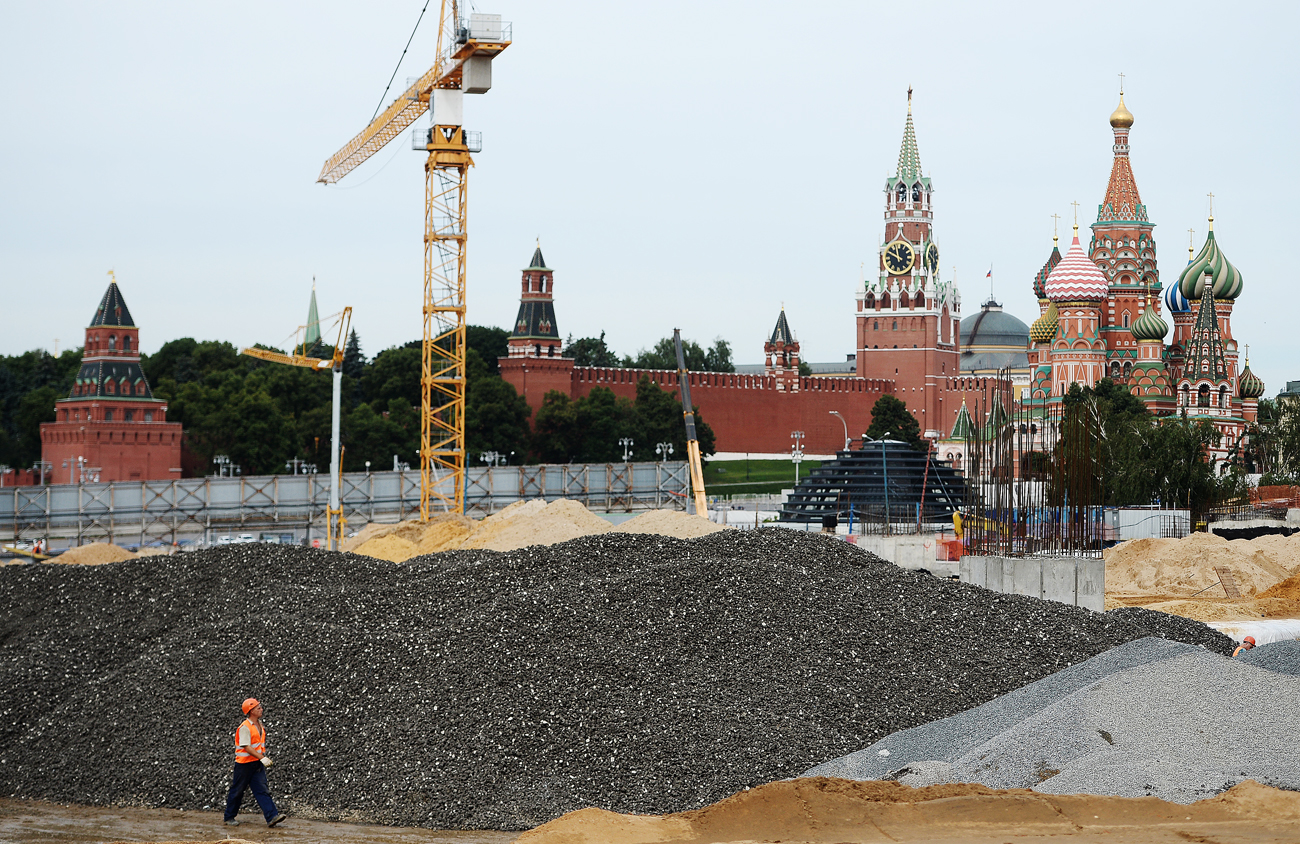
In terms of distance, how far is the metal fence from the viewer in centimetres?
5034

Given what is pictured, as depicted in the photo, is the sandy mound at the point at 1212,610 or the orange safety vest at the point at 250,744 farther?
the sandy mound at the point at 1212,610

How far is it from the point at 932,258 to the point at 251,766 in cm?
10848

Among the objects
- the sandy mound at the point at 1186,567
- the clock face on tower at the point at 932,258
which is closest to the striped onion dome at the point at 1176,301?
the clock face on tower at the point at 932,258

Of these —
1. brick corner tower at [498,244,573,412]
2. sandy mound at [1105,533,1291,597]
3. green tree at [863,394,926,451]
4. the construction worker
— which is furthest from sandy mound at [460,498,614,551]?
green tree at [863,394,926,451]

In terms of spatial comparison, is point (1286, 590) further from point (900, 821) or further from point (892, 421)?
point (892, 421)

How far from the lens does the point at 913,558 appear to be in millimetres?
33094

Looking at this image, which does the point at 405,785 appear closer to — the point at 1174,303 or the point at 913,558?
the point at 913,558

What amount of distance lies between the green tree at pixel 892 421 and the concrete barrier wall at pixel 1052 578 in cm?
7606

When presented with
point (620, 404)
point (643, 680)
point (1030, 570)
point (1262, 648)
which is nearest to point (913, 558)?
point (1030, 570)

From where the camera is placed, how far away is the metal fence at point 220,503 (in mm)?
50344

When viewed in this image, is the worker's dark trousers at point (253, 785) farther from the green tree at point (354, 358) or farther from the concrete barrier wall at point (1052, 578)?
the green tree at point (354, 358)

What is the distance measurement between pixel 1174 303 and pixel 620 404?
3334 cm

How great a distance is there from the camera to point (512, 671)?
15.7m

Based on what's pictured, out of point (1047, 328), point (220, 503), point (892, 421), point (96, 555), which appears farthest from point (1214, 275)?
point (96, 555)
